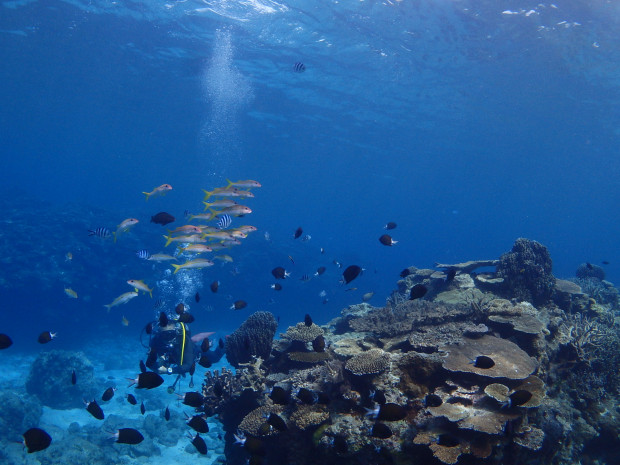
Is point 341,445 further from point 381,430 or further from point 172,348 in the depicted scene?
point 172,348

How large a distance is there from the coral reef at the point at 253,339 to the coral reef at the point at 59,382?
32.2 feet

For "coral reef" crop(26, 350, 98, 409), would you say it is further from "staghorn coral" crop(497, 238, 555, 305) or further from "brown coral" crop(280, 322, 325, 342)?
"staghorn coral" crop(497, 238, 555, 305)

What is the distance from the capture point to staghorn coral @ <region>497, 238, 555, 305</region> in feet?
33.5

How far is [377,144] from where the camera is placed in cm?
4638

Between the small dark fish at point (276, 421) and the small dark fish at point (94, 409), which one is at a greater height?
the small dark fish at point (276, 421)

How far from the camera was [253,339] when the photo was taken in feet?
27.2

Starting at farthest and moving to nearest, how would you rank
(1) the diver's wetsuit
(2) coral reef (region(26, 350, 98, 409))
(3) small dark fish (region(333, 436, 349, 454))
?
(2) coral reef (region(26, 350, 98, 409)) → (1) the diver's wetsuit → (3) small dark fish (region(333, 436, 349, 454))

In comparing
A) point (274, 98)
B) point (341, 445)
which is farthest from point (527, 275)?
point (274, 98)

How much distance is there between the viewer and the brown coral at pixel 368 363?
18.0ft

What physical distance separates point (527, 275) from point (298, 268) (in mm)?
22476

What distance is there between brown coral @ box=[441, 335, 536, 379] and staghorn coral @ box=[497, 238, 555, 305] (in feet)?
14.1

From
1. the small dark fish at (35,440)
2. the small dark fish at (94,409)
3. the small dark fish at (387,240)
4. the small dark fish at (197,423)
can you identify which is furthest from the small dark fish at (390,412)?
the small dark fish at (94,409)

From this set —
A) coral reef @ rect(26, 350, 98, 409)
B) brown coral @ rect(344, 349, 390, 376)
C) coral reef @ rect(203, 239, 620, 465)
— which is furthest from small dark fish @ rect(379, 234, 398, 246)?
coral reef @ rect(26, 350, 98, 409)

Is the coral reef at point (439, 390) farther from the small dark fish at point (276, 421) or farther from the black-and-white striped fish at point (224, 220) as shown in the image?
the black-and-white striped fish at point (224, 220)
